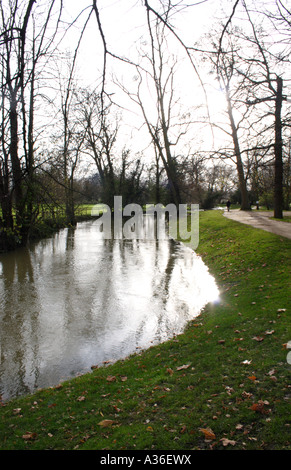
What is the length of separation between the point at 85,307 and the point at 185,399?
5.53 metres

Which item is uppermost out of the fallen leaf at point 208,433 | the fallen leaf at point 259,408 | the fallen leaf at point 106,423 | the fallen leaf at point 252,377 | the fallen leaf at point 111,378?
the fallen leaf at point 259,408

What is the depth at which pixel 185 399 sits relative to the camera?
15.4ft

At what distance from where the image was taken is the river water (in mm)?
6668

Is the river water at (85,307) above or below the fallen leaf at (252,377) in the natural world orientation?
below

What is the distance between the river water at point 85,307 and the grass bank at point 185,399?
0.77 metres

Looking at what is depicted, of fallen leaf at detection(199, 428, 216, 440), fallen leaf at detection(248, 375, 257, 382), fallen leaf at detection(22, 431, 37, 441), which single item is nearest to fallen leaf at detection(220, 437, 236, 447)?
fallen leaf at detection(199, 428, 216, 440)

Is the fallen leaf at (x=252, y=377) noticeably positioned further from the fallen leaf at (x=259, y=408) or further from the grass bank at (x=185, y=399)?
the fallen leaf at (x=259, y=408)

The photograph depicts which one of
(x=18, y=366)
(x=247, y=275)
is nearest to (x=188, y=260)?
(x=247, y=275)

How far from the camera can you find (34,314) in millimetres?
9281

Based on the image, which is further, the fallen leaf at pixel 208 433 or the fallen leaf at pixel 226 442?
the fallen leaf at pixel 208 433

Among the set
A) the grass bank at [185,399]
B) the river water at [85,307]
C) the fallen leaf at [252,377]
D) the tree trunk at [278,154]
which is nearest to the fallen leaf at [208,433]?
the grass bank at [185,399]

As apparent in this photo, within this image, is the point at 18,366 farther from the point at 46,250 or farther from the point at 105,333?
the point at 46,250

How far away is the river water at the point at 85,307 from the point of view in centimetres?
667

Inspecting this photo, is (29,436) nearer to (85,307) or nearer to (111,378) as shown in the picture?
(111,378)
